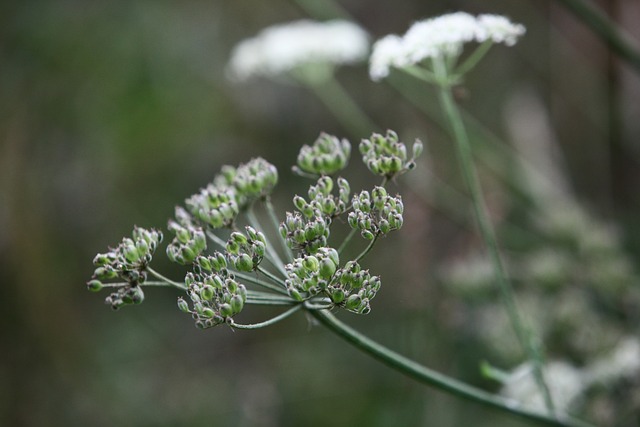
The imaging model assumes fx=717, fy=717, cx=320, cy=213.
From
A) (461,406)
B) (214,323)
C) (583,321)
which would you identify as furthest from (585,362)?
(214,323)

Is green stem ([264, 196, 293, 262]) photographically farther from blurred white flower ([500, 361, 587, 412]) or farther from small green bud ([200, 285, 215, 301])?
blurred white flower ([500, 361, 587, 412])

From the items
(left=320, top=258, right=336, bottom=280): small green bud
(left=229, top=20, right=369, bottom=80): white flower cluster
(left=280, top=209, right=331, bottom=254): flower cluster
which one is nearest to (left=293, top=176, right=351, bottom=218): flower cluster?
(left=280, top=209, right=331, bottom=254): flower cluster

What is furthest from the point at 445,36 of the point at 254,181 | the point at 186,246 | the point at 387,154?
the point at 186,246

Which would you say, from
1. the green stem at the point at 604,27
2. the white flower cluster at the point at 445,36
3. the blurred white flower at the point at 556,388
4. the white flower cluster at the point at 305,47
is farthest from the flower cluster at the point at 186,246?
the white flower cluster at the point at 305,47

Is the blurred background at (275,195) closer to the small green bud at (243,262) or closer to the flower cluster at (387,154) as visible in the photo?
the flower cluster at (387,154)

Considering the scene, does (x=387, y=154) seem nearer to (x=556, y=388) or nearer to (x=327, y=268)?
(x=327, y=268)

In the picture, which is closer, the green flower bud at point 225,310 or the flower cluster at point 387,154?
the green flower bud at point 225,310
